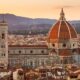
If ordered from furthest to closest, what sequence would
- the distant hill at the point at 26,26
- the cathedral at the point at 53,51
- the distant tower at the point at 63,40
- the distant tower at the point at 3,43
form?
the distant hill at the point at 26,26 < the distant tower at the point at 63,40 < the cathedral at the point at 53,51 < the distant tower at the point at 3,43

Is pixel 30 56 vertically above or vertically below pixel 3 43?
below

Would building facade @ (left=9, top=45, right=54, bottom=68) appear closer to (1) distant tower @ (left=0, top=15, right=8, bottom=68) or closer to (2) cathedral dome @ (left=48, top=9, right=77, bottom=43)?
(1) distant tower @ (left=0, top=15, right=8, bottom=68)

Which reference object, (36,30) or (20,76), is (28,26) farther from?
(20,76)

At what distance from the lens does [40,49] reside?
5438 cm

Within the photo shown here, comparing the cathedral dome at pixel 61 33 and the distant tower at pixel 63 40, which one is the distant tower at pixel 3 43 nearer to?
the distant tower at pixel 63 40

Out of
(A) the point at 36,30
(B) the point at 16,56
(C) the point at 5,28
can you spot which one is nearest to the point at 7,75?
(C) the point at 5,28

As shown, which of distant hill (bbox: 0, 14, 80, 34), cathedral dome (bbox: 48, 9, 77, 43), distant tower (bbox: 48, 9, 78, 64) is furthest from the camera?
distant hill (bbox: 0, 14, 80, 34)

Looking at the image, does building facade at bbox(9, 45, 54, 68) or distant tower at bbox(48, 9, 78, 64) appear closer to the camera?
building facade at bbox(9, 45, 54, 68)

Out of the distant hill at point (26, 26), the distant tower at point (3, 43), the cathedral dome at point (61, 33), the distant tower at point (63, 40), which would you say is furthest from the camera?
the distant hill at point (26, 26)

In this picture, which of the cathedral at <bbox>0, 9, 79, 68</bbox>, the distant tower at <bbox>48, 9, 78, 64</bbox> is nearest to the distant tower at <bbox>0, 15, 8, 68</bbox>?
the cathedral at <bbox>0, 9, 79, 68</bbox>

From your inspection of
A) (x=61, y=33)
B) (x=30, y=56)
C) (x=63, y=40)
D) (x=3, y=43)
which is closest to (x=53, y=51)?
(x=63, y=40)

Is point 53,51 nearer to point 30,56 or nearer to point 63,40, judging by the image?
point 63,40

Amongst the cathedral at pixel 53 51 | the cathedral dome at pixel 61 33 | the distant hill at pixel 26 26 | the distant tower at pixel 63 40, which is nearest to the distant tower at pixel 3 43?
the cathedral at pixel 53 51

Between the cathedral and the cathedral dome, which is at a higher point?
the cathedral dome
